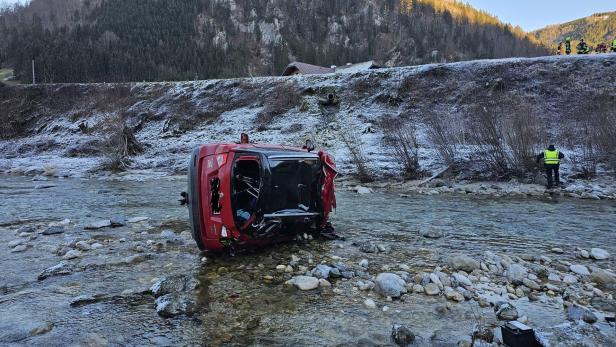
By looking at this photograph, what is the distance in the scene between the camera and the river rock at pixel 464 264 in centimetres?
551

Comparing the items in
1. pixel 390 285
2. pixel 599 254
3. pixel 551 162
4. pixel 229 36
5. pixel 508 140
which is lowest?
pixel 599 254

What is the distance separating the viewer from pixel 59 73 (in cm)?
6669

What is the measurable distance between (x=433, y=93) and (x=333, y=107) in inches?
260

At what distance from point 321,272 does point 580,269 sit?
3.33 meters

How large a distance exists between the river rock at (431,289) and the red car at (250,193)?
206 centimetres

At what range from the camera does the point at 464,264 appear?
5.56 metres

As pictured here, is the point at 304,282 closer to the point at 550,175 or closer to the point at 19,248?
the point at 19,248

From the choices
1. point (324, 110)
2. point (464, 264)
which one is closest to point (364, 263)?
point (464, 264)

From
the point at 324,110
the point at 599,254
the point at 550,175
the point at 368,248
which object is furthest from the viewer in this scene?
the point at 324,110

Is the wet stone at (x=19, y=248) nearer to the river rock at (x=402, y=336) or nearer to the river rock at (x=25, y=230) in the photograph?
the river rock at (x=25, y=230)

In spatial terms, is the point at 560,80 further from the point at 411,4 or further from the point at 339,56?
→ the point at 411,4

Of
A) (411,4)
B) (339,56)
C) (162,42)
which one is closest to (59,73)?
(162,42)

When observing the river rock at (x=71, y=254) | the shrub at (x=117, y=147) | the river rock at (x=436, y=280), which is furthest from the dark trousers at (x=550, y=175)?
the shrub at (x=117, y=147)

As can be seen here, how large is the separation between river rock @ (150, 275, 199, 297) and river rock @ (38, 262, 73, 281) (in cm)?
146
